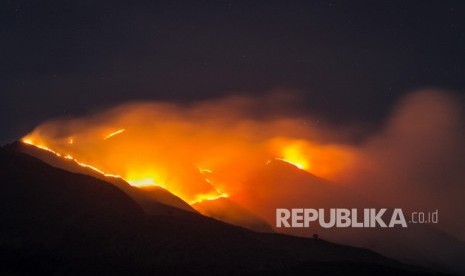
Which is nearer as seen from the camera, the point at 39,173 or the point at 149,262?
the point at 149,262

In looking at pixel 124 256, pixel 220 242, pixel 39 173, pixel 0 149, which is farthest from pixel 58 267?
pixel 0 149

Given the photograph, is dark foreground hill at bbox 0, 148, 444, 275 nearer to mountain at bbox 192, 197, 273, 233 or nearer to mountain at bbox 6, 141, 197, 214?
mountain at bbox 6, 141, 197, 214

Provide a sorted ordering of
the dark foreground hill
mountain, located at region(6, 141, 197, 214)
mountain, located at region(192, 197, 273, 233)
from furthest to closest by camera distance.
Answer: mountain, located at region(192, 197, 273, 233) < mountain, located at region(6, 141, 197, 214) < the dark foreground hill

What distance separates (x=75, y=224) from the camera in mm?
91438

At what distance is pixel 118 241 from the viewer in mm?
85812

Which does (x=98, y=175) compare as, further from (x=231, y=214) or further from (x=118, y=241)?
(x=118, y=241)

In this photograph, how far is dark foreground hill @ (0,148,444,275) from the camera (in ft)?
252

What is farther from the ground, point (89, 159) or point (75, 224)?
point (89, 159)

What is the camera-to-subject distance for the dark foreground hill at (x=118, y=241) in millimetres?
76688

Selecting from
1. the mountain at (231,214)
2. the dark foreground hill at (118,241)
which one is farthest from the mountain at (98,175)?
the dark foreground hill at (118,241)

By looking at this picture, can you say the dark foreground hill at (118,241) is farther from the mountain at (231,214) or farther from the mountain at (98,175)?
the mountain at (231,214)

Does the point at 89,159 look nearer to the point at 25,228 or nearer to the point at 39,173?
the point at 39,173

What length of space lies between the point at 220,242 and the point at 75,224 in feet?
75.0

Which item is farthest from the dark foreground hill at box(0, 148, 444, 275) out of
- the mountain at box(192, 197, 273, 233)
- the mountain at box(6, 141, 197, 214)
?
the mountain at box(192, 197, 273, 233)
